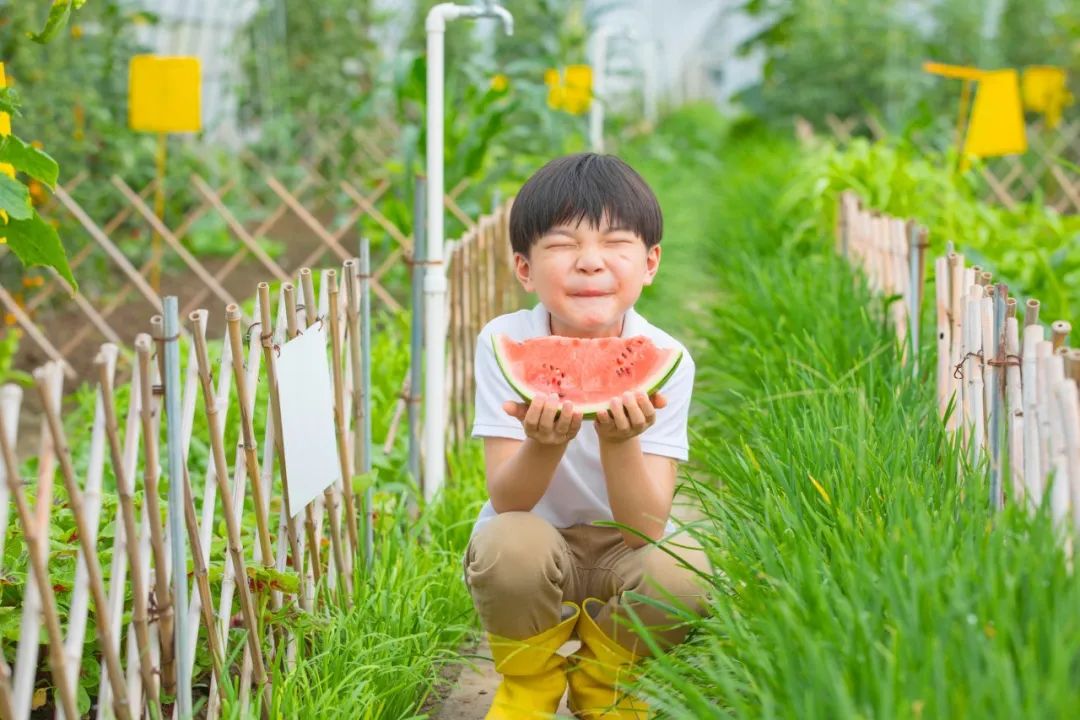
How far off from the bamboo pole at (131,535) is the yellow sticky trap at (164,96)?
395 cm

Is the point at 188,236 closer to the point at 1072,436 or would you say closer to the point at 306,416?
the point at 306,416

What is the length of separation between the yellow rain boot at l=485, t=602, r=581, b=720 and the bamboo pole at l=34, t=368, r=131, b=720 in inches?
30.4

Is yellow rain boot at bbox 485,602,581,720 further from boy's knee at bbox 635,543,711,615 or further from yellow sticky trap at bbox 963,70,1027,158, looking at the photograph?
yellow sticky trap at bbox 963,70,1027,158

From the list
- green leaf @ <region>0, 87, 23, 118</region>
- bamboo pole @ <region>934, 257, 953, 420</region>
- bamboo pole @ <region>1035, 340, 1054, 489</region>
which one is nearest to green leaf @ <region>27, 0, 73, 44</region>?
green leaf @ <region>0, 87, 23, 118</region>

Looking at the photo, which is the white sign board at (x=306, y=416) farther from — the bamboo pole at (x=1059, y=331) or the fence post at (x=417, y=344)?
the bamboo pole at (x=1059, y=331)

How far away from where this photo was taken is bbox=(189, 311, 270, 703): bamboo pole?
7.18 feet

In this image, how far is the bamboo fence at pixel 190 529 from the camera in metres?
1.87

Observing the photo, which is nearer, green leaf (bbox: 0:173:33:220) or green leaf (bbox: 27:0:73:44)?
green leaf (bbox: 0:173:33:220)

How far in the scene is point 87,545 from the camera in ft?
6.29

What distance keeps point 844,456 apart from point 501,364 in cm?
71

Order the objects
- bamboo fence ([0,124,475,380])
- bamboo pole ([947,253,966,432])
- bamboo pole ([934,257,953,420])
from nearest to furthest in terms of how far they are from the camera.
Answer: bamboo pole ([947,253,966,432]) < bamboo pole ([934,257,953,420]) < bamboo fence ([0,124,475,380])

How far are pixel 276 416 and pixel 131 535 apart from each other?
0.54m

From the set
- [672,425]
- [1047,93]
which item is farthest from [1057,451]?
[1047,93]

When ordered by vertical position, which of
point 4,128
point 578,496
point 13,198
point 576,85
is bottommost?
point 578,496
